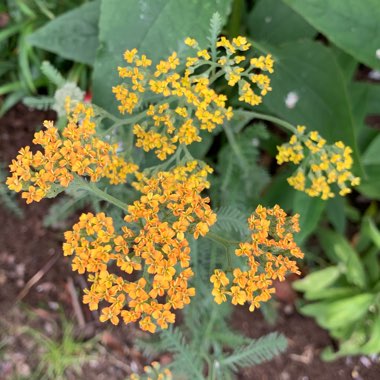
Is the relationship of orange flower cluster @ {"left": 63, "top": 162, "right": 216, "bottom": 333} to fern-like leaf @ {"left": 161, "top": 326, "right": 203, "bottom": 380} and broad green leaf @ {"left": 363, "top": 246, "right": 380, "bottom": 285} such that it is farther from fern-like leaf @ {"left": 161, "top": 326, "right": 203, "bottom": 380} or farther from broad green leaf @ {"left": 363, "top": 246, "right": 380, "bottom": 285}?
broad green leaf @ {"left": 363, "top": 246, "right": 380, "bottom": 285}

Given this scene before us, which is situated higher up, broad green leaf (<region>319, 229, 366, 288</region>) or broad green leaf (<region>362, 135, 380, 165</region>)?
broad green leaf (<region>362, 135, 380, 165</region>)

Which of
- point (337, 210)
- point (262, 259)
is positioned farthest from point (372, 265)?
point (262, 259)

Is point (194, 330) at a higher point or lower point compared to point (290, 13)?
lower

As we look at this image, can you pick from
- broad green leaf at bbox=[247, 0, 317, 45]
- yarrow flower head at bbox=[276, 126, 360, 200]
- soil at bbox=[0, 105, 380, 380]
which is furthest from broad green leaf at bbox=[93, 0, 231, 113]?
soil at bbox=[0, 105, 380, 380]

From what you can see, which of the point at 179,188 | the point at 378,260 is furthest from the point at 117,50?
the point at 378,260

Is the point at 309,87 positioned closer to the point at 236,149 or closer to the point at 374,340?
the point at 236,149

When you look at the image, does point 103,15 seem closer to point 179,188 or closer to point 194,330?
point 179,188
